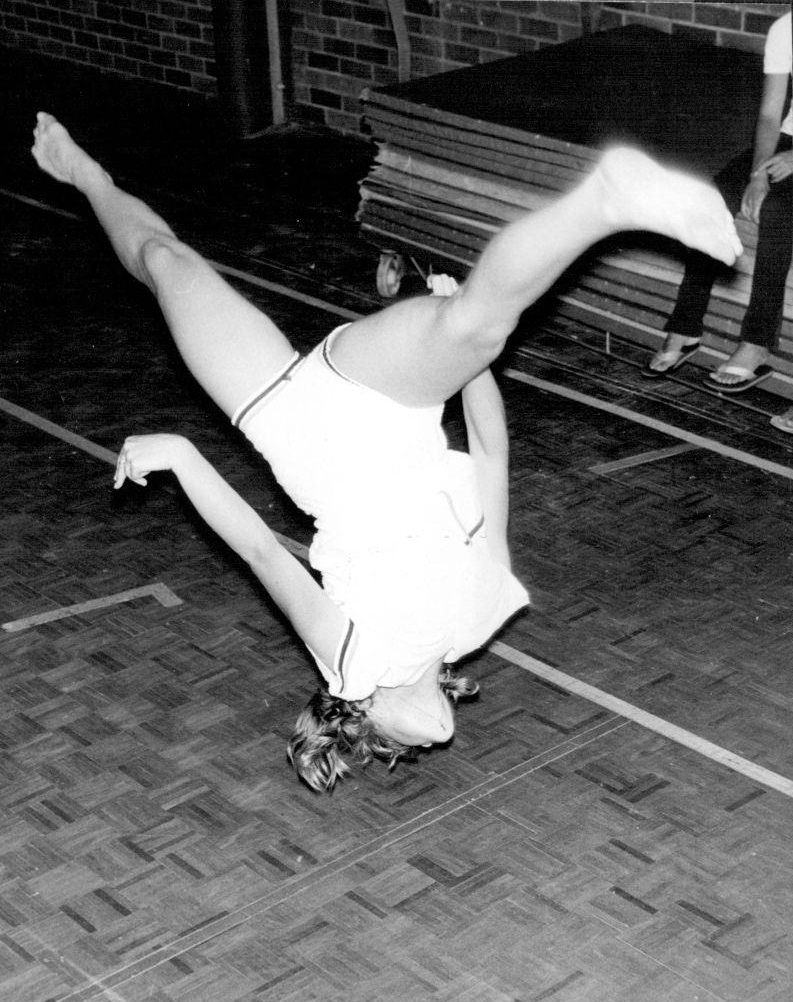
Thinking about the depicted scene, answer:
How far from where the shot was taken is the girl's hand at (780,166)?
17.8ft

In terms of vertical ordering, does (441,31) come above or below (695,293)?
above

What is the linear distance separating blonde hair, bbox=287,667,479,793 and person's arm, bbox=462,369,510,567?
59 cm

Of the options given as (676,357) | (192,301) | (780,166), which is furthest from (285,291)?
(192,301)

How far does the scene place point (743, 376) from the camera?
19.0ft

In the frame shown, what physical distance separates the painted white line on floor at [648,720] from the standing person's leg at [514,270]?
1246 millimetres

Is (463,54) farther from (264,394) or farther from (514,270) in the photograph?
(514,270)

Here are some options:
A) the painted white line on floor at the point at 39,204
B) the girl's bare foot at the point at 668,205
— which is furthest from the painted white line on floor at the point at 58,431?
the girl's bare foot at the point at 668,205

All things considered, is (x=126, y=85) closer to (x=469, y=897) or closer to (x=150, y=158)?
(x=150, y=158)

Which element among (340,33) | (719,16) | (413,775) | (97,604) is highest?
(719,16)

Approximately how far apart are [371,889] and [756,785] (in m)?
1.09

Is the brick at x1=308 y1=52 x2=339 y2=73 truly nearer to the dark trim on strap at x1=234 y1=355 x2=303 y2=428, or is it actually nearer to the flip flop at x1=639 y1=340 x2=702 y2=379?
the flip flop at x1=639 y1=340 x2=702 y2=379

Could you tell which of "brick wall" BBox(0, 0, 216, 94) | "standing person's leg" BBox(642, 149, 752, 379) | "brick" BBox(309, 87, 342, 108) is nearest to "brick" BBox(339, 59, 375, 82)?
"brick" BBox(309, 87, 342, 108)

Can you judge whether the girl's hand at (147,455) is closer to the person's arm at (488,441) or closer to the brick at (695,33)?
the person's arm at (488,441)

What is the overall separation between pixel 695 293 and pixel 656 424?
0.56 meters
